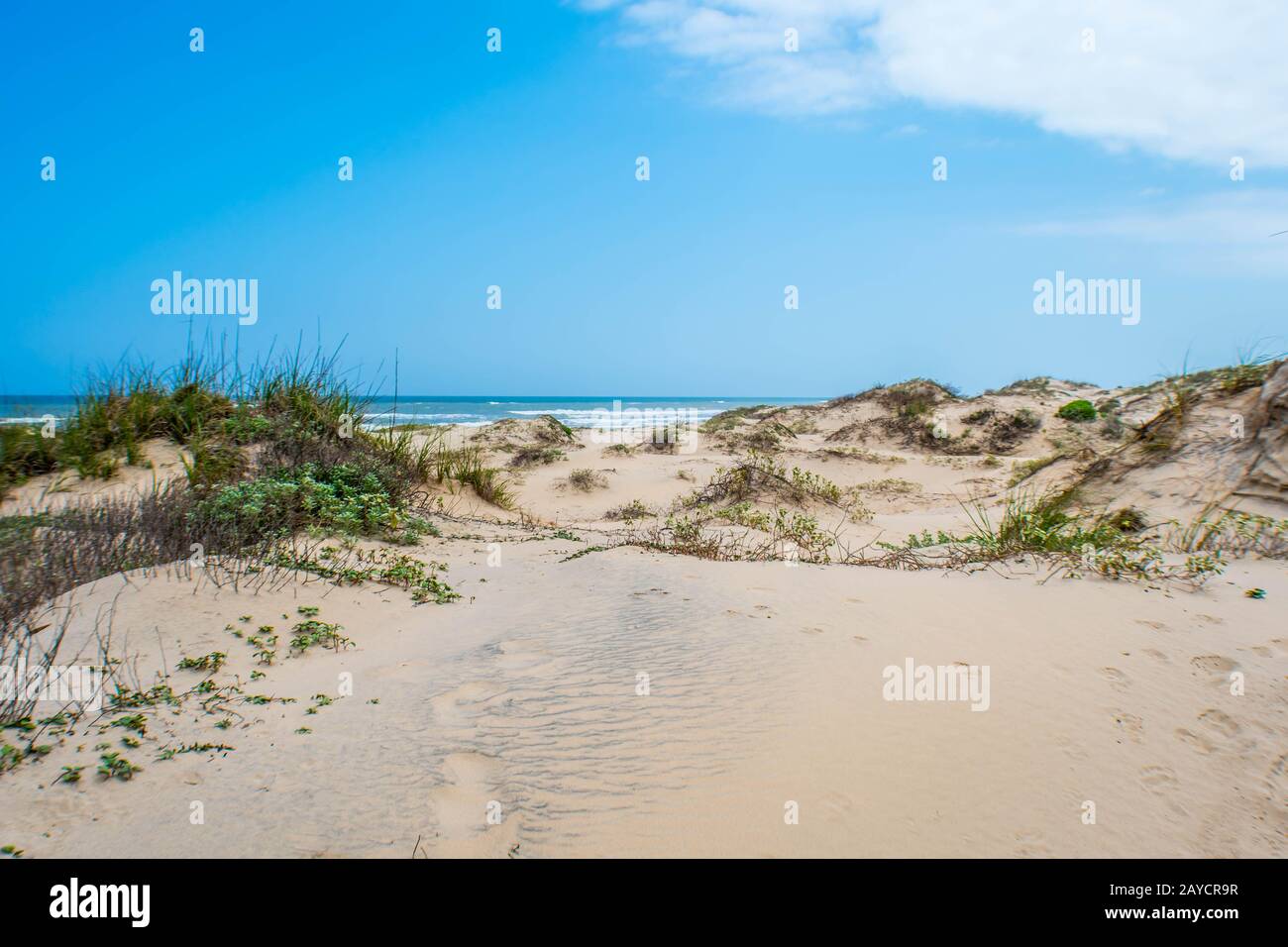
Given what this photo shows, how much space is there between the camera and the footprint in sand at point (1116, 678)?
333 cm

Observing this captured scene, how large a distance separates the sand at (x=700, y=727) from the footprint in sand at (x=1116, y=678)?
0.04 feet

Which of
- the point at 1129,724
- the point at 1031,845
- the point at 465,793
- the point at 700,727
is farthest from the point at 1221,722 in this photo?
the point at 465,793

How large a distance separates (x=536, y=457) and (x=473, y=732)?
1096 cm

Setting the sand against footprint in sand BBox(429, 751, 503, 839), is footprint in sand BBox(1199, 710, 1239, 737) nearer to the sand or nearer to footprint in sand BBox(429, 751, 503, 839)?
the sand

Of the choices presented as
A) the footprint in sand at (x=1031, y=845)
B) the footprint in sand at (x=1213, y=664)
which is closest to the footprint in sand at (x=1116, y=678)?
the footprint in sand at (x=1213, y=664)

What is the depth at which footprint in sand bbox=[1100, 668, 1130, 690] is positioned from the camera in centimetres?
333

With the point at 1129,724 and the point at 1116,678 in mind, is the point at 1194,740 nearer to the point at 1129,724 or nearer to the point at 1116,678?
the point at 1129,724

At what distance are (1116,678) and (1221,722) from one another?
43 cm

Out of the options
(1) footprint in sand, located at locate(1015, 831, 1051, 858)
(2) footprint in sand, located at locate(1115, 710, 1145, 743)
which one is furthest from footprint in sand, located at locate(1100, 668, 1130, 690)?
(1) footprint in sand, located at locate(1015, 831, 1051, 858)

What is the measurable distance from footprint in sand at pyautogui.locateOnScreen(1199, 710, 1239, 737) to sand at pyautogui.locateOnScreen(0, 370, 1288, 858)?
10mm

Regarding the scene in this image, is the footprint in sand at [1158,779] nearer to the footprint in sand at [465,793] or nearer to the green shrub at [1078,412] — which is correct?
the footprint in sand at [465,793]

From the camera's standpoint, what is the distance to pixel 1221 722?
3053 mm
